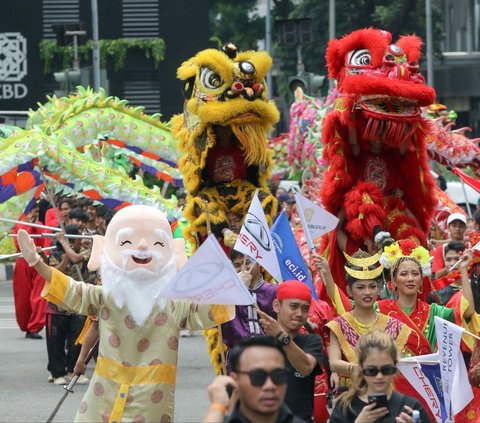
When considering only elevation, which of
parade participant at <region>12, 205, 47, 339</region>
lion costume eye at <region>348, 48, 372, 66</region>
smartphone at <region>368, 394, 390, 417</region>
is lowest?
parade participant at <region>12, 205, 47, 339</region>

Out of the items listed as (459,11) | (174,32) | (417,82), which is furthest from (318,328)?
(459,11)

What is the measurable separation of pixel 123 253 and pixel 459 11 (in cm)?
4941

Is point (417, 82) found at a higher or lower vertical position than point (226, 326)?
higher

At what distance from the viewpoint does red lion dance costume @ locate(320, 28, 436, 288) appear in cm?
1118

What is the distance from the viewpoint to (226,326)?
30.0 ft

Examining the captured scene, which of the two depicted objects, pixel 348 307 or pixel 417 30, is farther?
pixel 417 30

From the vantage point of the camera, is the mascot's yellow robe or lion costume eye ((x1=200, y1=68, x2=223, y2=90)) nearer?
the mascot's yellow robe

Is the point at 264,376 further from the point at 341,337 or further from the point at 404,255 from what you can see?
the point at 404,255

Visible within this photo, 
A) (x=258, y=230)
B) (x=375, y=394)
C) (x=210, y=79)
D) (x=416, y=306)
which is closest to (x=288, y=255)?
(x=258, y=230)

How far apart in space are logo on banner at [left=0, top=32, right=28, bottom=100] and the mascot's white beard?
26.8m

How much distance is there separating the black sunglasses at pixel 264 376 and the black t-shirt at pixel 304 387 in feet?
7.75

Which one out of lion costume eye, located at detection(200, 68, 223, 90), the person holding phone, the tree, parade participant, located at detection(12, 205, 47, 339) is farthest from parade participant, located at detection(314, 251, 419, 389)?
the tree

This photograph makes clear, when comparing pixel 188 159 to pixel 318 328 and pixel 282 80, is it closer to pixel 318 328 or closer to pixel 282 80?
pixel 318 328

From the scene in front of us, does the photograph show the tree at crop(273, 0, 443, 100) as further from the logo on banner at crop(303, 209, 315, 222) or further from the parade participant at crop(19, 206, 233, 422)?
the parade participant at crop(19, 206, 233, 422)
